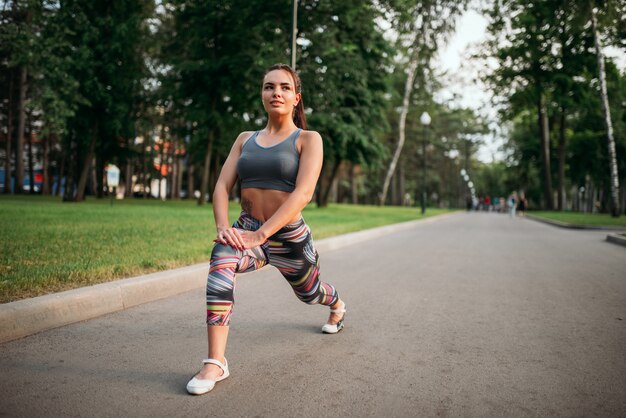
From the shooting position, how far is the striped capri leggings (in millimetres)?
2840

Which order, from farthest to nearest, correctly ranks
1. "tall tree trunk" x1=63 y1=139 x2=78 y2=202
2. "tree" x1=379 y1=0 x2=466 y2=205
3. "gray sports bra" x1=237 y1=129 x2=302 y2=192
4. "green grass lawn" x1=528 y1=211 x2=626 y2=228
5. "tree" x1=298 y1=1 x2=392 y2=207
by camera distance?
"tall tree trunk" x1=63 y1=139 x2=78 y2=202, "green grass lawn" x1=528 y1=211 x2=626 y2=228, "tree" x1=298 y1=1 x2=392 y2=207, "tree" x1=379 y1=0 x2=466 y2=205, "gray sports bra" x1=237 y1=129 x2=302 y2=192

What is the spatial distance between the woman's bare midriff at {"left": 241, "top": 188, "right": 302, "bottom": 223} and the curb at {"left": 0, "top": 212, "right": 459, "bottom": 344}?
1.89m

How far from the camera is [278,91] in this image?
3162 mm

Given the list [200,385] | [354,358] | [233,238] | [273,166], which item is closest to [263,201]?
[273,166]

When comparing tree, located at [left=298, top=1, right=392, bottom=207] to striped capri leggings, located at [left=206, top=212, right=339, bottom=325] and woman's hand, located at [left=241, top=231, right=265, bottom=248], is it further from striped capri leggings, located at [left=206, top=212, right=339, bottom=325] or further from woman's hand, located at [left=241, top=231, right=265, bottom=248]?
woman's hand, located at [left=241, top=231, right=265, bottom=248]

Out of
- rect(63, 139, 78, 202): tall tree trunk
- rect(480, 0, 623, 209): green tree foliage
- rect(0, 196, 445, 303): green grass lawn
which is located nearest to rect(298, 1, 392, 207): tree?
rect(480, 0, 623, 209): green tree foliage

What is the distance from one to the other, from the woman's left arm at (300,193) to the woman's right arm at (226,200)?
0.08 m

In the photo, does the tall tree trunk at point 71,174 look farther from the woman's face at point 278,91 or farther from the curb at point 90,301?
the woman's face at point 278,91

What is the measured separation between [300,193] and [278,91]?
681 millimetres

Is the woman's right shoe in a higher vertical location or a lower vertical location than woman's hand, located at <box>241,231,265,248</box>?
lower

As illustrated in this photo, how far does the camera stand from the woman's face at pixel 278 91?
3158 millimetres

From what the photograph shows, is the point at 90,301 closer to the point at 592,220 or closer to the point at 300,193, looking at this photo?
the point at 300,193

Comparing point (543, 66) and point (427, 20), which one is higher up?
point (543, 66)

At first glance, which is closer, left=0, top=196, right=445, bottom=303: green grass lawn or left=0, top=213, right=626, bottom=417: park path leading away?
left=0, top=213, right=626, bottom=417: park path leading away
